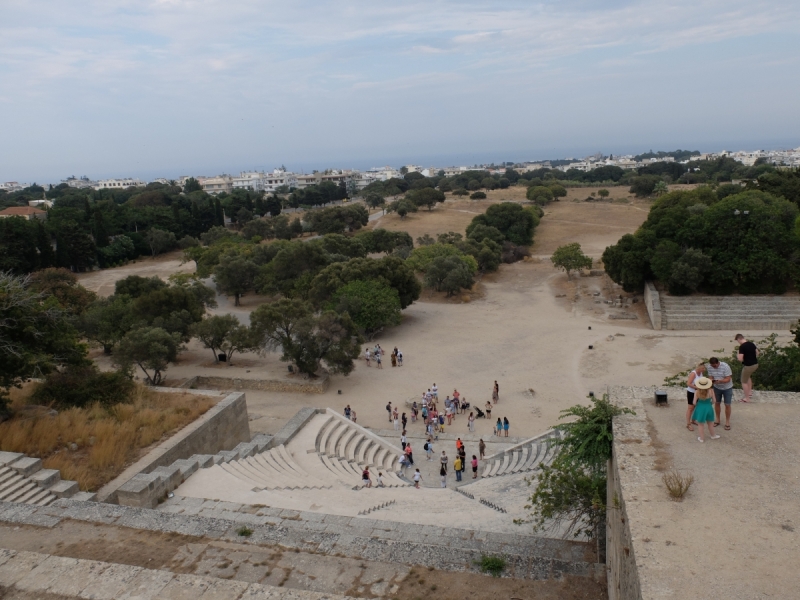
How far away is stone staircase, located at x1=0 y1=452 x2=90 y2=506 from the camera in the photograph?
10992 mm

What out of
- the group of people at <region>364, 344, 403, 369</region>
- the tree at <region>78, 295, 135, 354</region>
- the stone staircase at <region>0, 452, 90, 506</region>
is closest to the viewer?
the stone staircase at <region>0, 452, 90, 506</region>

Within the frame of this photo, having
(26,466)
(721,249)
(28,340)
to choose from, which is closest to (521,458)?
(26,466)

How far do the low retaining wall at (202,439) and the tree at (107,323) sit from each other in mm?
11545

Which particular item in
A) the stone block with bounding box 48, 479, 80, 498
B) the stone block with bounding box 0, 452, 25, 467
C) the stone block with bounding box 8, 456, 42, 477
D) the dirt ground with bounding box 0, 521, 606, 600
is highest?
the dirt ground with bounding box 0, 521, 606, 600

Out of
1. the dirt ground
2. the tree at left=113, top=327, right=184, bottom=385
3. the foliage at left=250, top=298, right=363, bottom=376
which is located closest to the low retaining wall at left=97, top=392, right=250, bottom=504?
the dirt ground

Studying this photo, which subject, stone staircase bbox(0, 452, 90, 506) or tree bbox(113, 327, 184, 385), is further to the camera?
tree bbox(113, 327, 184, 385)

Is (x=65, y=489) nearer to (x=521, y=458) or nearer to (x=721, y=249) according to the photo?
(x=521, y=458)

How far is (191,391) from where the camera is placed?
1820 cm

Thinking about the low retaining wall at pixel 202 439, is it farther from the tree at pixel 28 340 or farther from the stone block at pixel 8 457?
the tree at pixel 28 340

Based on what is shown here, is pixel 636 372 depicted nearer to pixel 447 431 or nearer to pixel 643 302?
pixel 447 431

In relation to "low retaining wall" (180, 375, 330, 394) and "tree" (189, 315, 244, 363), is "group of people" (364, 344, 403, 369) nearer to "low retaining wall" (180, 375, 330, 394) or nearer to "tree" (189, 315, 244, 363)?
"low retaining wall" (180, 375, 330, 394)

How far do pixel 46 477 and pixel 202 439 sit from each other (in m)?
4.15

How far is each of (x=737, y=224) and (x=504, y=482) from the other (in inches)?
1033

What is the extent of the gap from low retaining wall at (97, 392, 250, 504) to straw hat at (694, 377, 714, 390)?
11413mm
